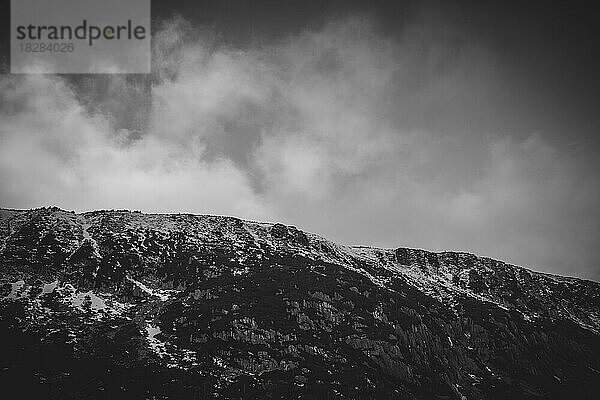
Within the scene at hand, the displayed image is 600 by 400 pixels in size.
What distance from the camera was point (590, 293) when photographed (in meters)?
146

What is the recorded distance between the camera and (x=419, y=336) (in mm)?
89688

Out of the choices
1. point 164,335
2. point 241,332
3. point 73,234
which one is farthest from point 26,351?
point 73,234

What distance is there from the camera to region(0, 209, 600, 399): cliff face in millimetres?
60312

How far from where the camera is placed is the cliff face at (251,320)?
6031cm

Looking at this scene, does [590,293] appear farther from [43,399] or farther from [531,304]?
[43,399]

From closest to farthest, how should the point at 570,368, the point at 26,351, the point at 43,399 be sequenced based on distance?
the point at 43,399
the point at 26,351
the point at 570,368

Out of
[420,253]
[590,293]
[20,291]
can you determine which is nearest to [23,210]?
[20,291]

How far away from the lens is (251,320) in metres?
78.6

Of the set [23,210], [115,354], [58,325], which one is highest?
[23,210]

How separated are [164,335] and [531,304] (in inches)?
4721

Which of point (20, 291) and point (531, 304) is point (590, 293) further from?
point (20, 291)

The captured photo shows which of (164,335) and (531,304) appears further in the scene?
(531,304)

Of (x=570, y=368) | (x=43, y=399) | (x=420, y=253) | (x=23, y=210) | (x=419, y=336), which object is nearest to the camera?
(x=43, y=399)

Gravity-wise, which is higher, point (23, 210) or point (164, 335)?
point (23, 210)
